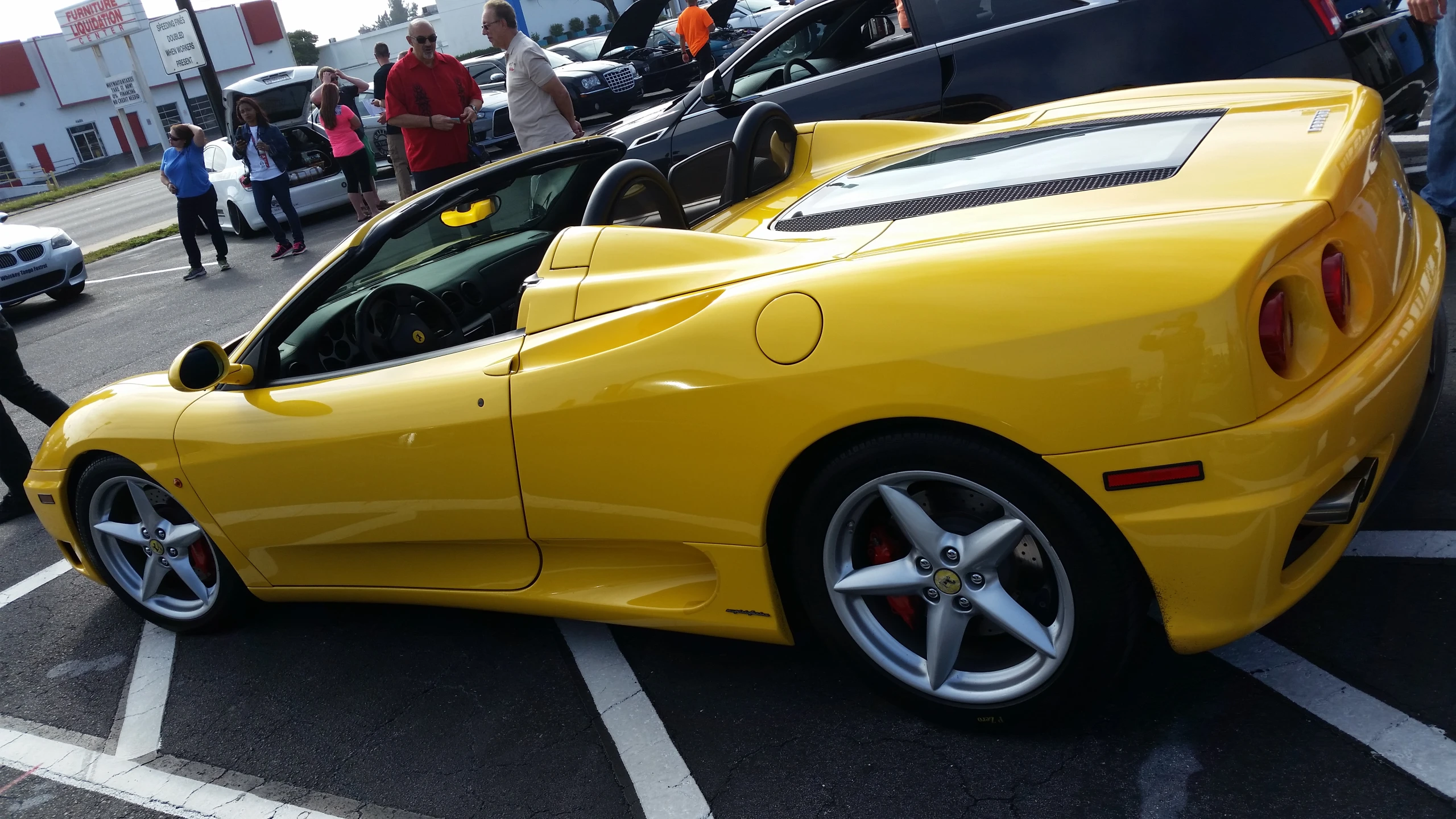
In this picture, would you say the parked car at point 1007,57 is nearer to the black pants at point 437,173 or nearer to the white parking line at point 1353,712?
the black pants at point 437,173

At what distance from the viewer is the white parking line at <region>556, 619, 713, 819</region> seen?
7.55ft

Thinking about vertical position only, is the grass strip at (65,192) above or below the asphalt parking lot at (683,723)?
below

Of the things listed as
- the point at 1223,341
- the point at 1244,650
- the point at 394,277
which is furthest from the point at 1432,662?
the point at 394,277

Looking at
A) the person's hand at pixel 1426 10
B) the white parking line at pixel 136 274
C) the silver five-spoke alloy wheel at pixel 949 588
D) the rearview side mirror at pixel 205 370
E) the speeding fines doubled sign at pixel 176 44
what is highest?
the speeding fines doubled sign at pixel 176 44

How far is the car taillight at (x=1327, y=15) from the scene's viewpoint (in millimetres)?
4656

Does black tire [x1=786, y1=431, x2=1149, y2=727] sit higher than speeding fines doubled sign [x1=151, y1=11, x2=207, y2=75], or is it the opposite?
speeding fines doubled sign [x1=151, y1=11, x2=207, y2=75]

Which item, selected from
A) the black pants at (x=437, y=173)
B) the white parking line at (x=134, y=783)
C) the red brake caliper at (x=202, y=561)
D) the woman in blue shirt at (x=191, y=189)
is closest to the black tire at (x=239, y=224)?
the woman in blue shirt at (x=191, y=189)

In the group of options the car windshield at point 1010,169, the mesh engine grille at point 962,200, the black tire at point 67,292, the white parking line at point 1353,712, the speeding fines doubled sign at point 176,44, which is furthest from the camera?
the speeding fines doubled sign at point 176,44

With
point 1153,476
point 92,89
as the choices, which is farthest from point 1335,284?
point 92,89

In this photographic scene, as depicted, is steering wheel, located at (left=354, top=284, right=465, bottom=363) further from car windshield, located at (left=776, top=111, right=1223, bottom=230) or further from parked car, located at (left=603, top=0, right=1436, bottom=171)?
parked car, located at (left=603, top=0, right=1436, bottom=171)

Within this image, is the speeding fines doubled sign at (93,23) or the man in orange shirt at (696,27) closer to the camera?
the man in orange shirt at (696,27)

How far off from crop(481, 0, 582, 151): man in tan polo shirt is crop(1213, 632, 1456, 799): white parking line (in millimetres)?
5159

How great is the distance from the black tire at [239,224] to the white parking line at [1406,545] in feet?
41.9

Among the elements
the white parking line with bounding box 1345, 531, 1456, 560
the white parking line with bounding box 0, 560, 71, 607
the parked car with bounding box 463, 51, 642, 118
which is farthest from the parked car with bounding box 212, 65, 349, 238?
the white parking line with bounding box 1345, 531, 1456, 560
